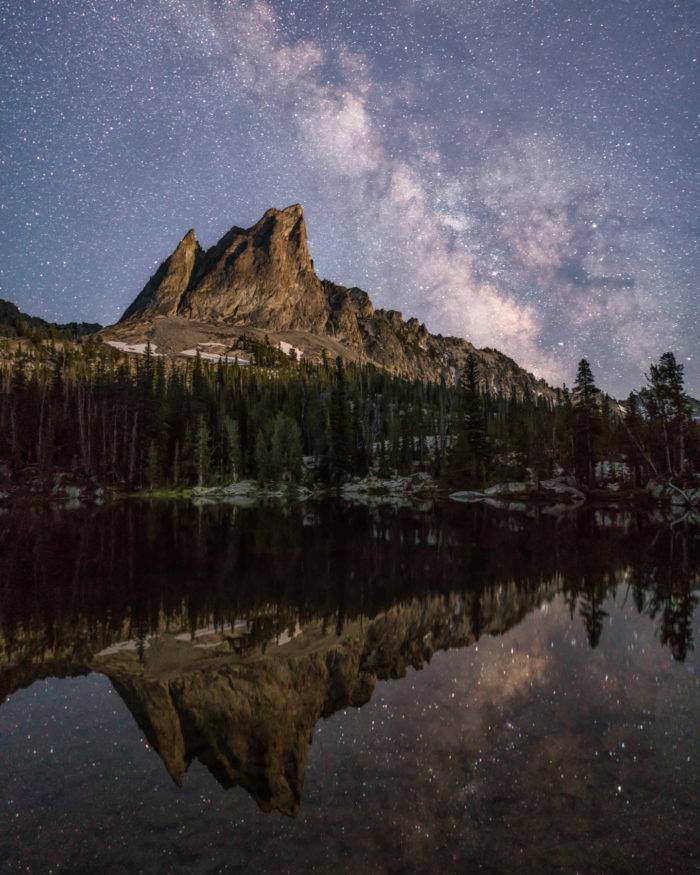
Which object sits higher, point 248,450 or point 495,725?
point 248,450

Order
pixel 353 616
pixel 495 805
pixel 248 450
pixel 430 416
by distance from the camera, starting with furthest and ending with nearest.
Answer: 1. pixel 430 416
2. pixel 248 450
3. pixel 353 616
4. pixel 495 805

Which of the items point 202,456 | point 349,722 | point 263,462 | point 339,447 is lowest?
point 349,722

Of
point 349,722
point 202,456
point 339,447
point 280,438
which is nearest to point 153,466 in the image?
point 202,456

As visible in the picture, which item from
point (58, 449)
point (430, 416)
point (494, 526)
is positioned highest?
point (430, 416)

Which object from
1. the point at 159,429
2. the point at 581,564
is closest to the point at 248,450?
the point at 159,429

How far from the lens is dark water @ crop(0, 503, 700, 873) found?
5152 millimetres

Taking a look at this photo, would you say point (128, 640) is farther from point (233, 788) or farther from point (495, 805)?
point (495, 805)

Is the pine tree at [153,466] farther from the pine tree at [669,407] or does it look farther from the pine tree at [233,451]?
the pine tree at [669,407]

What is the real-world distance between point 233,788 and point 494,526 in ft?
102

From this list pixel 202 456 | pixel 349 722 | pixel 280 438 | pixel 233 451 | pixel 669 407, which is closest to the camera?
pixel 349 722

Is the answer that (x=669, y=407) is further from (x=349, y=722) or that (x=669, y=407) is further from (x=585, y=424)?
(x=349, y=722)

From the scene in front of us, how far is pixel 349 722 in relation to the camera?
Result: 26.2 ft

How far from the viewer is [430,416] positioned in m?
125

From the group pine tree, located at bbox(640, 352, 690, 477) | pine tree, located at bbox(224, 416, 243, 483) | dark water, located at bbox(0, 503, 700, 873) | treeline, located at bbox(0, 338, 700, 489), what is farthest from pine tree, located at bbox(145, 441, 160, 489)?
pine tree, located at bbox(640, 352, 690, 477)
